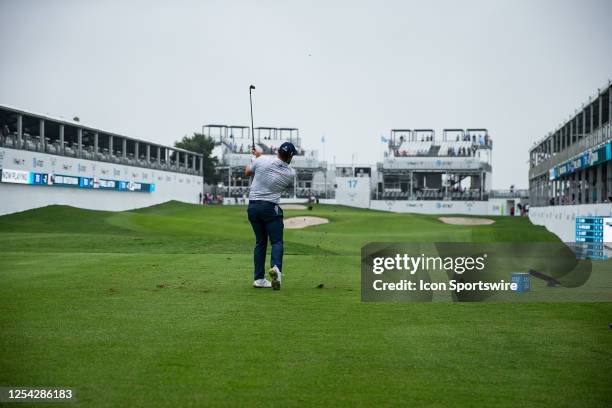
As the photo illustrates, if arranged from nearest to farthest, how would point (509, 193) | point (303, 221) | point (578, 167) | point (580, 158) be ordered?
point (580, 158), point (578, 167), point (303, 221), point (509, 193)

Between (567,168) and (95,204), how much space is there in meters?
43.2

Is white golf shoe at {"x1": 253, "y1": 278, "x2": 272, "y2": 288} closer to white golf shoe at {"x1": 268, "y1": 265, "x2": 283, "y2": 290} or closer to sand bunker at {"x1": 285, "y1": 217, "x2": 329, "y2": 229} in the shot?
white golf shoe at {"x1": 268, "y1": 265, "x2": 283, "y2": 290}

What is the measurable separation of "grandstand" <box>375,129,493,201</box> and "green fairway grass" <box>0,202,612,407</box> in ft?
323

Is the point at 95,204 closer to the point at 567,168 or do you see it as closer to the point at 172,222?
the point at 172,222

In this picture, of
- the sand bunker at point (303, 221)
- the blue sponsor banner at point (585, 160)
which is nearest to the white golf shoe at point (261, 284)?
the blue sponsor banner at point (585, 160)

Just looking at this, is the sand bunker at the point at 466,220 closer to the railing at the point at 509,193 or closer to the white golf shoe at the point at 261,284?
the railing at the point at 509,193

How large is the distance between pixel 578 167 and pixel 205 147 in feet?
308

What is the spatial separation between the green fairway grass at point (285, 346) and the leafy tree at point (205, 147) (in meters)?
115

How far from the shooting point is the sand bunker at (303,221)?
5739cm

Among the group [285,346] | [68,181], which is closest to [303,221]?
[68,181]

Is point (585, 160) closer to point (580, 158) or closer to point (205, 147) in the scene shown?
point (580, 158)

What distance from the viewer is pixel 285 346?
7.13 meters

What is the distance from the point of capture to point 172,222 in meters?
46.3

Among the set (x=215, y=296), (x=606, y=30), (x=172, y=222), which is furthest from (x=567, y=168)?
(x=215, y=296)
